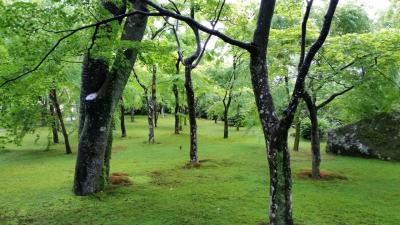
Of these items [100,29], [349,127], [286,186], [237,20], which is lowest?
[286,186]

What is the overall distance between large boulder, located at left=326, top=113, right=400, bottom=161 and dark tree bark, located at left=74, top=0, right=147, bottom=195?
421 inches

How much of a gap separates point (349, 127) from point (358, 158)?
166 centimetres

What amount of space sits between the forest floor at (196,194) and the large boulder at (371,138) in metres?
0.64

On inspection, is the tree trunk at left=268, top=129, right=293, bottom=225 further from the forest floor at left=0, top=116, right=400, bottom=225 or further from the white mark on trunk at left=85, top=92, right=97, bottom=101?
the white mark on trunk at left=85, top=92, right=97, bottom=101

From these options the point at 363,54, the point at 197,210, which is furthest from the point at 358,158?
the point at 197,210

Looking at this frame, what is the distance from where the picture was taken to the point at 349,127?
610 inches

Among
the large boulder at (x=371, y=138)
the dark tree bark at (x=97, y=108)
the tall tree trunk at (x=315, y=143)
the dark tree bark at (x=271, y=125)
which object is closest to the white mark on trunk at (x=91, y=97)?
the dark tree bark at (x=97, y=108)

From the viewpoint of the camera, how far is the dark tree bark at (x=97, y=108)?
27.5ft

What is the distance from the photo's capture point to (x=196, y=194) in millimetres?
8797

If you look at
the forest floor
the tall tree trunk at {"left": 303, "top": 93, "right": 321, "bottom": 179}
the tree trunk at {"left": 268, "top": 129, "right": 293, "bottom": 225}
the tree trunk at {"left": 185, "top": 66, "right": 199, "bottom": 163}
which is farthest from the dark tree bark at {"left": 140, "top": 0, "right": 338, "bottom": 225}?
the tree trunk at {"left": 185, "top": 66, "right": 199, "bottom": 163}

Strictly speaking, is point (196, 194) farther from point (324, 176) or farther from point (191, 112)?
point (191, 112)

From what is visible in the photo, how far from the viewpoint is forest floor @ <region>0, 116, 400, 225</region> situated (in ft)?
22.9

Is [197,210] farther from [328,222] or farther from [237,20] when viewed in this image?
[237,20]

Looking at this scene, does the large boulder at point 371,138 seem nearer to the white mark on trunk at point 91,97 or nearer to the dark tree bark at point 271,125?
the dark tree bark at point 271,125
